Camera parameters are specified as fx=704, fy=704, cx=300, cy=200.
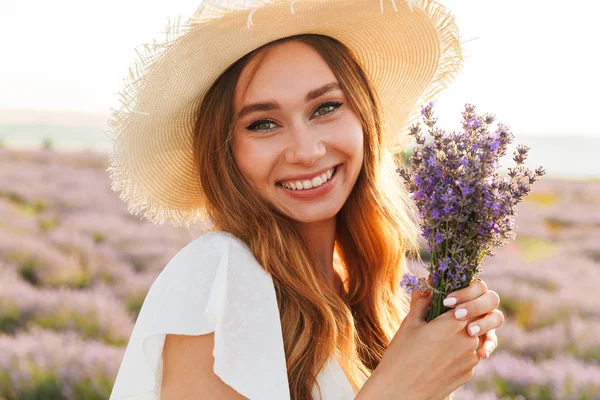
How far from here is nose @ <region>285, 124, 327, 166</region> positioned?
226 cm

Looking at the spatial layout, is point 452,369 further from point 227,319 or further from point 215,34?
point 215,34

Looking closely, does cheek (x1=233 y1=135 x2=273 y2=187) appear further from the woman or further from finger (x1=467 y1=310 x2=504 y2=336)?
finger (x1=467 y1=310 x2=504 y2=336)

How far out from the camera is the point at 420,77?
9.64 feet

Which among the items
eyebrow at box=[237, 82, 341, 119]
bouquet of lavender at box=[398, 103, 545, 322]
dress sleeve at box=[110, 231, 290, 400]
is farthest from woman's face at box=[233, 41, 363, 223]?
bouquet of lavender at box=[398, 103, 545, 322]

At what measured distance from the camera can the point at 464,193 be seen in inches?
69.3

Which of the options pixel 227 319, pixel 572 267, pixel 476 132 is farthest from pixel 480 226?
pixel 572 267

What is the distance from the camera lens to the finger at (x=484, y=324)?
1936mm

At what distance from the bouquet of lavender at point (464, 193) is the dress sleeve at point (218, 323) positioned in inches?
17.9

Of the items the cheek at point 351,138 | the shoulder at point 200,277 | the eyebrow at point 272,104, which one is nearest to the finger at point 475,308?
the shoulder at point 200,277

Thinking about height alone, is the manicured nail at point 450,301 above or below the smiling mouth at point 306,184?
below

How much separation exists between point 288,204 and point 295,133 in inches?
10.0

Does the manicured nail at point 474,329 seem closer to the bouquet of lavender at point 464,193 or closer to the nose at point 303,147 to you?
the bouquet of lavender at point 464,193

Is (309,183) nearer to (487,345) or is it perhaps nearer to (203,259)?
(203,259)

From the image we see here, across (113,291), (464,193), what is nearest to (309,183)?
(464,193)
